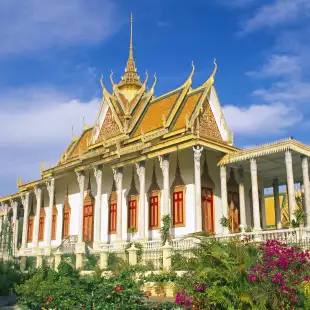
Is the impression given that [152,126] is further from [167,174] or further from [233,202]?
[233,202]

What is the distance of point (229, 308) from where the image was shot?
7105 mm

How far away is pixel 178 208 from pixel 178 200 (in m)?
0.39

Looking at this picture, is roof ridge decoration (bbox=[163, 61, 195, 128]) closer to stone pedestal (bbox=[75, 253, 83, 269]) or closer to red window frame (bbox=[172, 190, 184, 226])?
red window frame (bbox=[172, 190, 184, 226])

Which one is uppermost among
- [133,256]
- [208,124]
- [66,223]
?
[208,124]

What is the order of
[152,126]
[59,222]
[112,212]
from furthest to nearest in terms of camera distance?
[59,222] < [112,212] < [152,126]

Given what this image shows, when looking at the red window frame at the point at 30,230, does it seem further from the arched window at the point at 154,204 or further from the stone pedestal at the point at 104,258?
the stone pedestal at the point at 104,258

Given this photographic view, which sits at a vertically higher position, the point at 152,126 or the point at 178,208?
the point at 152,126

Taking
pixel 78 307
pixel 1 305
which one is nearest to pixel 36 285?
pixel 78 307

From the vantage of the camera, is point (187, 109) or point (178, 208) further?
point (187, 109)

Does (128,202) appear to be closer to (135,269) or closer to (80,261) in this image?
(80,261)

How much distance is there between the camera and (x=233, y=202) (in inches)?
792

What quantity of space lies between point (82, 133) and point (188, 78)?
409 inches

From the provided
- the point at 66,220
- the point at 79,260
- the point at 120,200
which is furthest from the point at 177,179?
the point at 66,220

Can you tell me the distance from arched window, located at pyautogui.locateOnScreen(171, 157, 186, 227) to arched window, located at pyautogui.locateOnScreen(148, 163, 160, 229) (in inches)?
39.0
